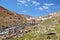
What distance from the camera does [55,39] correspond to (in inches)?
691

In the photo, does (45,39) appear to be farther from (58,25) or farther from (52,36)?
(58,25)

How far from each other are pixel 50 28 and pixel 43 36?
223 centimetres

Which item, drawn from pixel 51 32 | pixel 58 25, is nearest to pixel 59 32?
pixel 51 32

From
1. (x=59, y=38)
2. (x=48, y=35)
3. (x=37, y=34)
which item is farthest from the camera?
(x=37, y=34)

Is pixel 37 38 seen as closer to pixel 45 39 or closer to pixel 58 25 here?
pixel 45 39

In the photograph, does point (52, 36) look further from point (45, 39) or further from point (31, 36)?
point (31, 36)

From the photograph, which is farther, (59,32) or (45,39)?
(59,32)

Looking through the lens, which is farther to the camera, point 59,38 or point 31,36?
point 31,36

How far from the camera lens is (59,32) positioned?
19094 mm

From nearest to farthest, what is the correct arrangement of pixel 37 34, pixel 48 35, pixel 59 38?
pixel 59 38 → pixel 48 35 → pixel 37 34

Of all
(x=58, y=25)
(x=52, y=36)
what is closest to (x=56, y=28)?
(x=58, y=25)

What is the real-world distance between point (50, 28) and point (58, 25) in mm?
839

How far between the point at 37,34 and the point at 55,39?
2.87 meters

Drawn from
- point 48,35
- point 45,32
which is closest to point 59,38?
point 48,35
